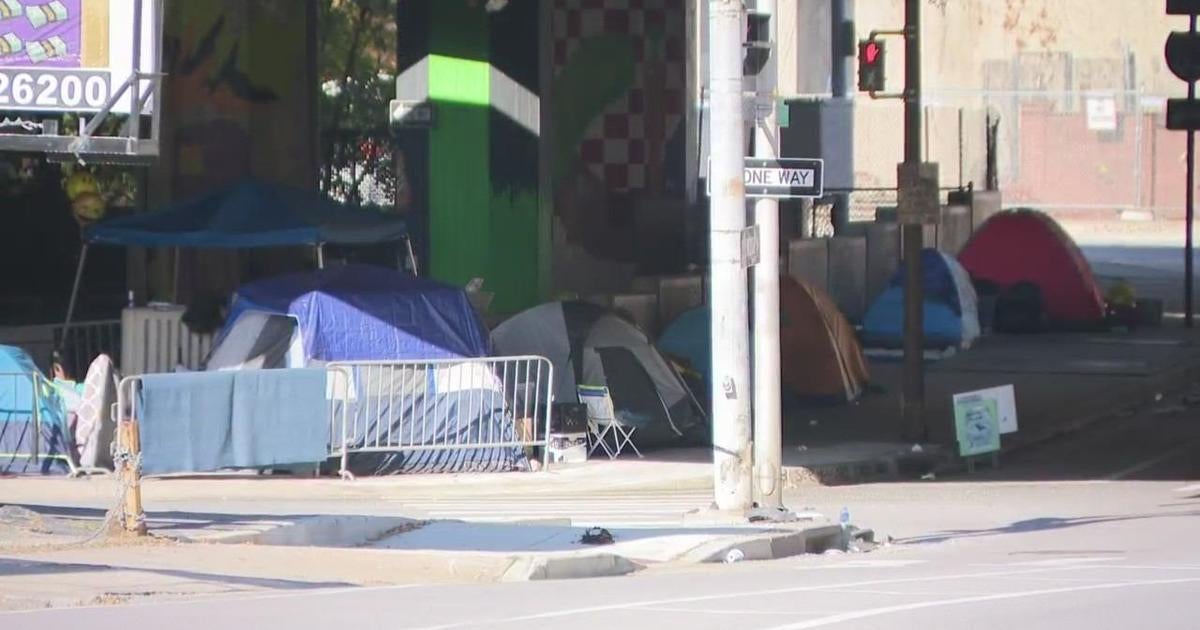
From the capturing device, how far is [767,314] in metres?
15.8

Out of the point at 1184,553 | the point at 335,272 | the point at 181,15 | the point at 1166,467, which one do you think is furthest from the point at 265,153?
the point at 1184,553

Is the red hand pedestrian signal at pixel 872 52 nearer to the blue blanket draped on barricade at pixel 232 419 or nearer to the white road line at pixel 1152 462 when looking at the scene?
the white road line at pixel 1152 462

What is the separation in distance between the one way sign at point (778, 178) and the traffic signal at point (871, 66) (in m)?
4.98

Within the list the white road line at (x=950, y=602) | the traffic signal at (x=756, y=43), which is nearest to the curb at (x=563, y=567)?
the white road line at (x=950, y=602)

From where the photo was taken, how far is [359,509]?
15852 millimetres

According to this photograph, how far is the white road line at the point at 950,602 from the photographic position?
9.91 meters

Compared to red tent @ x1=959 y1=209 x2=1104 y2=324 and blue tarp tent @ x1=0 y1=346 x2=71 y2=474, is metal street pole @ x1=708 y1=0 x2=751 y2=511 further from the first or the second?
red tent @ x1=959 y1=209 x2=1104 y2=324

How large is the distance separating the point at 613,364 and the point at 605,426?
0.94 meters

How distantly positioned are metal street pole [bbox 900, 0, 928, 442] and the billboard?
878 centimetres

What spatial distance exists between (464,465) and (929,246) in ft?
56.3

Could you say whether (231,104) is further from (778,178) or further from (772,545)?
(772,545)

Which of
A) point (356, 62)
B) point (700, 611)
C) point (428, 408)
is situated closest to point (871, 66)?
Answer: point (428, 408)

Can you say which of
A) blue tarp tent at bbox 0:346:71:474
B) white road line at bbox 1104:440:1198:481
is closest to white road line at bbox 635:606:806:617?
blue tarp tent at bbox 0:346:71:474

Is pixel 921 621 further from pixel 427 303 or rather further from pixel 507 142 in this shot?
pixel 507 142
